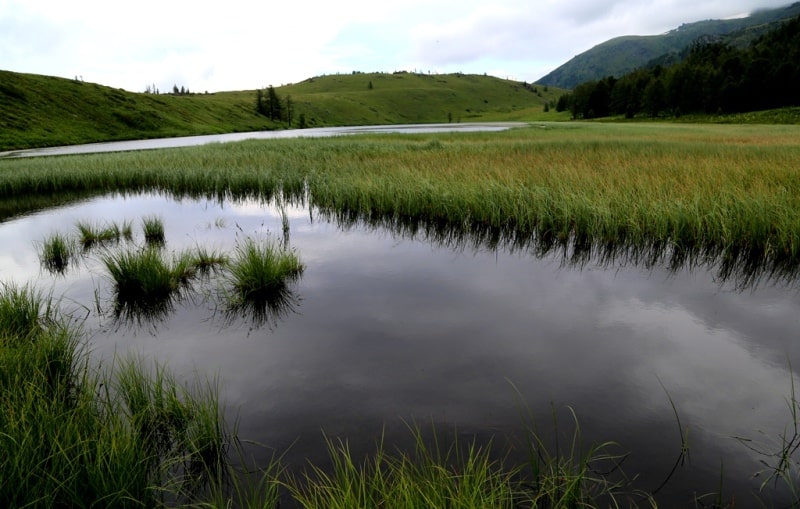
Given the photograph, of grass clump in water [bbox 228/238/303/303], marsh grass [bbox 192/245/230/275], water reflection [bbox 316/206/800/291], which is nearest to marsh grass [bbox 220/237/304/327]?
grass clump in water [bbox 228/238/303/303]

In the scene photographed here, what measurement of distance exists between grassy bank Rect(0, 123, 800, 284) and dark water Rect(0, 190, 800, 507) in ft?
4.07

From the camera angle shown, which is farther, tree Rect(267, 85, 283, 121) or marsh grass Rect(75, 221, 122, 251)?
tree Rect(267, 85, 283, 121)

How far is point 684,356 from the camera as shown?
511 centimetres

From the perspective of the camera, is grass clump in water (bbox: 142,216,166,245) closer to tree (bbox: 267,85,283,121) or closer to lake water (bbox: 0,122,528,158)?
lake water (bbox: 0,122,528,158)

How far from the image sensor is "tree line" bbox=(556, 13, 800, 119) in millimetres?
71688

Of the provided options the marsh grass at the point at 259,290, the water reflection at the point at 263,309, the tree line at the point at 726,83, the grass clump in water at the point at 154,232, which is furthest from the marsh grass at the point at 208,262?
the tree line at the point at 726,83

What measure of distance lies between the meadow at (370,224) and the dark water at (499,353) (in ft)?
1.28

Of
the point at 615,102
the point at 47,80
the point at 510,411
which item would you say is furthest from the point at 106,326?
the point at 615,102

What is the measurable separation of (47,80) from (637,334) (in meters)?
102

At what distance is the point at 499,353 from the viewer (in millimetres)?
5312

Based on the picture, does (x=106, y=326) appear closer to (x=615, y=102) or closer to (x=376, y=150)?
(x=376, y=150)

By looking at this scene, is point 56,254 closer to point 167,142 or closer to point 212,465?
point 212,465

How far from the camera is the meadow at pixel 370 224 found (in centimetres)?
283

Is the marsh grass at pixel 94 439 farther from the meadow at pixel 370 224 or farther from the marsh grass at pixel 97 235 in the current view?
the marsh grass at pixel 97 235
